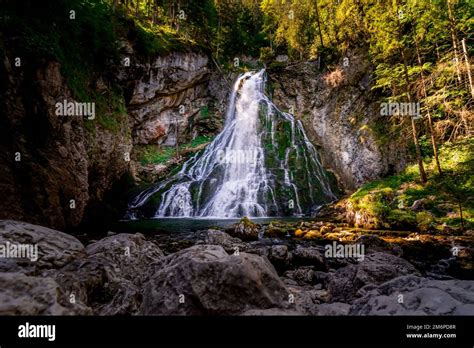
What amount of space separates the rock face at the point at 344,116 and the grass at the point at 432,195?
3432 mm

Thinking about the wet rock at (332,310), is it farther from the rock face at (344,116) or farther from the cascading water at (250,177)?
the rock face at (344,116)

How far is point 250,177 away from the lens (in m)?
21.0

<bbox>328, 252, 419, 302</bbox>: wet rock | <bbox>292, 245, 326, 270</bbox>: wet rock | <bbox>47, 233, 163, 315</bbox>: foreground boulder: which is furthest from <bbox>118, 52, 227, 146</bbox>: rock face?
<bbox>328, 252, 419, 302</bbox>: wet rock

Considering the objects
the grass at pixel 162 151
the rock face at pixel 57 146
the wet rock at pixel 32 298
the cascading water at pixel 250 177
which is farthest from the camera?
the grass at pixel 162 151

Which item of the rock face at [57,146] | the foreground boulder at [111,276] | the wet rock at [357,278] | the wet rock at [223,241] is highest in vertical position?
the rock face at [57,146]

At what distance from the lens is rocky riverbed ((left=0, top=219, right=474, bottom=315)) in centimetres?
274

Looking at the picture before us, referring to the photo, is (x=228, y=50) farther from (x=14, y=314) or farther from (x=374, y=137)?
(x=14, y=314)

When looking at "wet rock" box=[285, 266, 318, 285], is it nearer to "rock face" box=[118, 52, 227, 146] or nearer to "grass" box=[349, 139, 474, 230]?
"grass" box=[349, 139, 474, 230]

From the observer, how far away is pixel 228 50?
37.4 m

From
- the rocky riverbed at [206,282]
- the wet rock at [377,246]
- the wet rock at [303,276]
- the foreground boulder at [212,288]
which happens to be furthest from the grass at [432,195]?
the foreground boulder at [212,288]

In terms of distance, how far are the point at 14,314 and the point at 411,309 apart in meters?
3.88

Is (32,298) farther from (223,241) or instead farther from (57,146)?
(57,146)

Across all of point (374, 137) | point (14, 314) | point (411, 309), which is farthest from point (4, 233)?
point (374, 137)

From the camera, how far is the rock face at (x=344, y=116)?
792 inches
